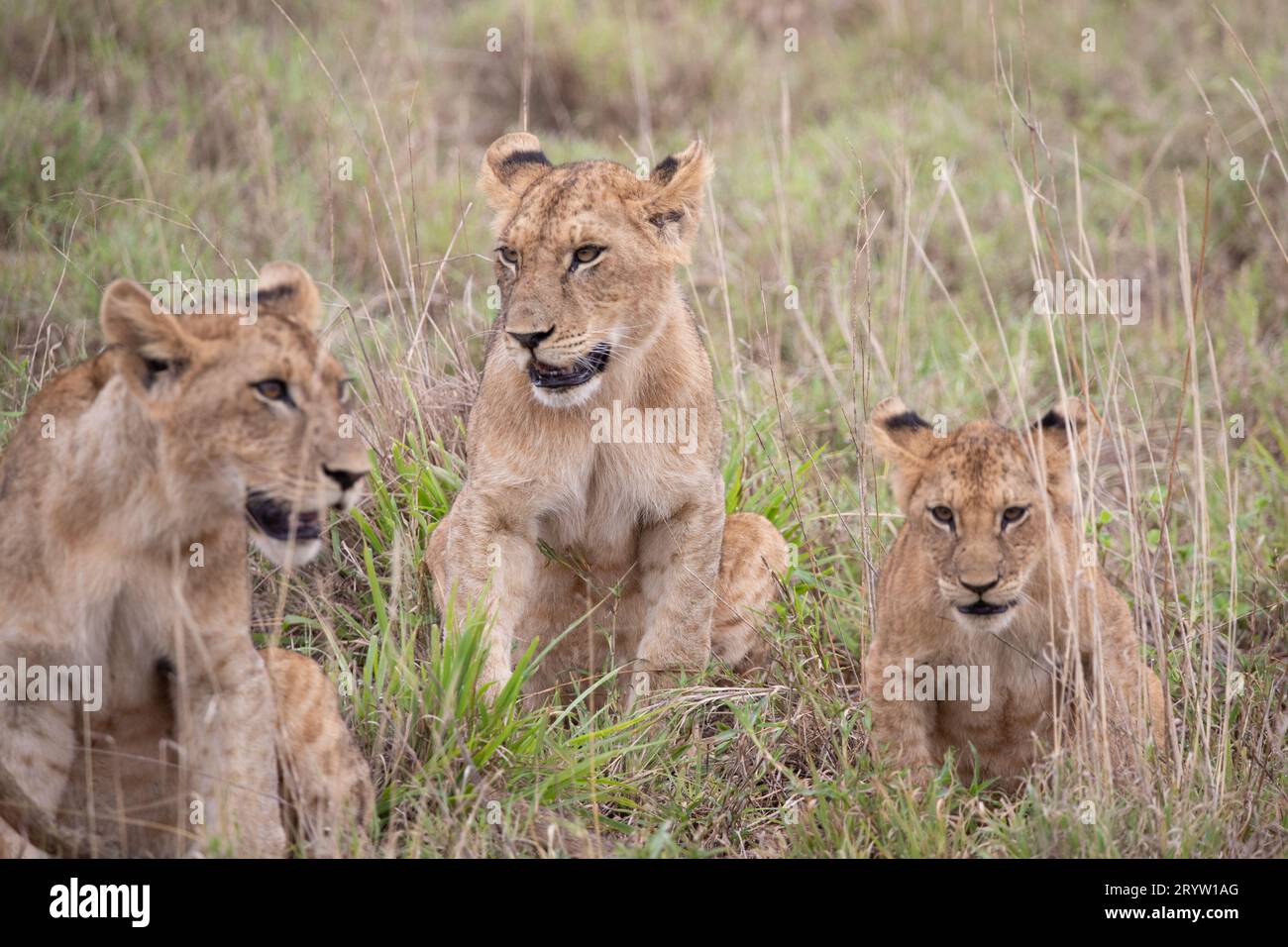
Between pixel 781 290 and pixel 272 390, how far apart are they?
531 centimetres

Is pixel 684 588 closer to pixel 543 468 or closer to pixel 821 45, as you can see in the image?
pixel 543 468

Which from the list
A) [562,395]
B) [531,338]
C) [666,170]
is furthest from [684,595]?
[666,170]

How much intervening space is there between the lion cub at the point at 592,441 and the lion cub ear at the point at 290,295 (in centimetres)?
98

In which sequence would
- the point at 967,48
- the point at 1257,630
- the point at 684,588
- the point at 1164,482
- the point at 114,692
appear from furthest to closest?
the point at 967,48 → the point at 1164,482 → the point at 1257,630 → the point at 684,588 → the point at 114,692

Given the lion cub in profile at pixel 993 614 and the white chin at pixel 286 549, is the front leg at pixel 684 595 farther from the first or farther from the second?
the white chin at pixel 286 549

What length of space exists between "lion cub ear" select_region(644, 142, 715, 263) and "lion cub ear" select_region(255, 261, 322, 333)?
1594 mm

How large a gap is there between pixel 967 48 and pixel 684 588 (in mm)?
7585

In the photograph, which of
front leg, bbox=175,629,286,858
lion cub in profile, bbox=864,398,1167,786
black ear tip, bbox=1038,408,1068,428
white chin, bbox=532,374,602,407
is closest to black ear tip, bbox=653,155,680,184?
white chin, bbox=532,374,602,407

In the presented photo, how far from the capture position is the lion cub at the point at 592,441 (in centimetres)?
518

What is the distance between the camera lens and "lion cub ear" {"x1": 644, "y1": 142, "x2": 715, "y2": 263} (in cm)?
545

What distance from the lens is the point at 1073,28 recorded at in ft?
39.0

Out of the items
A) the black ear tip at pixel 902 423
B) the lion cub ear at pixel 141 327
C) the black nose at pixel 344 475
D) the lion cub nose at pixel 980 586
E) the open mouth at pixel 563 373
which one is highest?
the open mouth at pixel 563 373

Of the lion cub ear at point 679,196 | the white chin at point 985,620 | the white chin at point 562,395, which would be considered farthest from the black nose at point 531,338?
the white chin at point 985,620
